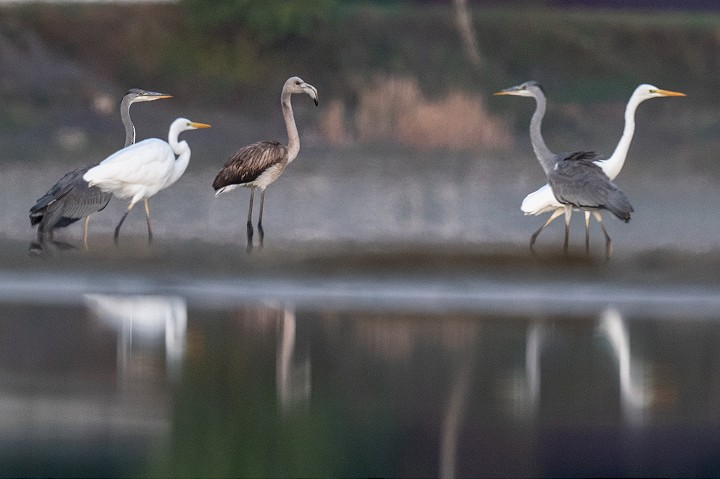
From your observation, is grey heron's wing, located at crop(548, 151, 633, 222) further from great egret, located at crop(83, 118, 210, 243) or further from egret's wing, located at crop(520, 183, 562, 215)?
great egret, located at crop(83, 118, 210, 243)

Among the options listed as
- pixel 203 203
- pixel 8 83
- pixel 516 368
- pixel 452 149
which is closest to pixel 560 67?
pixel 452 149

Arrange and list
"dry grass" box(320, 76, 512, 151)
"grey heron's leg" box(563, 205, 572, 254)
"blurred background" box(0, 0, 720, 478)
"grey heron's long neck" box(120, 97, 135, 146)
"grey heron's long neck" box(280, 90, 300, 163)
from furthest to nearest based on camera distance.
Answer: "dry grass" box(320, 76, 512, 151)
"grey heron's long neck" box(120, 97, 135, 146)
"grey heron's long neck" box(280, 90, 300, 163)
"grey heron's leg" box(563, 205, 572, 254)
"blurred background" box(0, 0, 720, 478)

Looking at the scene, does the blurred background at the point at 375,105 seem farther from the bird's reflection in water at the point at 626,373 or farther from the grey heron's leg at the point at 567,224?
the bird's reflection in water at the point at 626,373

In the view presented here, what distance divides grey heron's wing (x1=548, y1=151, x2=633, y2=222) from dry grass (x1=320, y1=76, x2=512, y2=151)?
7.51 m

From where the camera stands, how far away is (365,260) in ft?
48.2

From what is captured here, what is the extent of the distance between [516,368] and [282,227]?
26.9 feet

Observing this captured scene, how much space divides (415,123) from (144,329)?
12.2m

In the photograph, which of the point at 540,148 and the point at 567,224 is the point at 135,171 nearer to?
the point at 540,148

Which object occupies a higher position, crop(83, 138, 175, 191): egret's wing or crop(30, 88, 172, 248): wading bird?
crop(83, 138, 175, 191): egret's wing

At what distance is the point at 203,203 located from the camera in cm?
1969

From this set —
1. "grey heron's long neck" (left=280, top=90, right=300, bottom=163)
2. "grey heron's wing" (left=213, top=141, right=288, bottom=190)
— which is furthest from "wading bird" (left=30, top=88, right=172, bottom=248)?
"grey heron's long neck" (left=280, top=90, right=300, bottom=163)

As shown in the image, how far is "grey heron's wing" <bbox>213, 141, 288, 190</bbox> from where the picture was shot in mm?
17062

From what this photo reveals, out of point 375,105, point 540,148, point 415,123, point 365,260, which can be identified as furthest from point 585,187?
point 375,105

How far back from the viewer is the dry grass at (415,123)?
76.4ft
